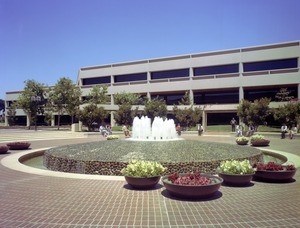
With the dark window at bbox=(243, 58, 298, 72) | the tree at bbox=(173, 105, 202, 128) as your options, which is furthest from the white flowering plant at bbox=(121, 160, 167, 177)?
the dark window at bbox=(243, 58, 298, 72)

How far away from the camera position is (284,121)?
121 ft

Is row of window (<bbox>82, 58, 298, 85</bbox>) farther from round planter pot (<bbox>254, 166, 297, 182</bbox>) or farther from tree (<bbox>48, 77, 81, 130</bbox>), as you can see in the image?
round planter pot (<bbox>254, 166, 297, 182</bbox>)

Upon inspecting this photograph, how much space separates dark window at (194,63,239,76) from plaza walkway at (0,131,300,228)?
4622 centimetres

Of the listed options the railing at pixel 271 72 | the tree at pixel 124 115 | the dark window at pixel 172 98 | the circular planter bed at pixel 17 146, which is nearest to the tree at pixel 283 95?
the railing at pixel 271 72

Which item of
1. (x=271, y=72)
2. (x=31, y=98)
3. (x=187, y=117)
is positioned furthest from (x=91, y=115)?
Result: (x=271, y=72)

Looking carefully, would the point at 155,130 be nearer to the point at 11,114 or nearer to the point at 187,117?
the point at 187,117

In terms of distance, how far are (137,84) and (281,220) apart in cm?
5608

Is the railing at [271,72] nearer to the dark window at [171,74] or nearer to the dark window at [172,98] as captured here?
the dark window at [171,74]

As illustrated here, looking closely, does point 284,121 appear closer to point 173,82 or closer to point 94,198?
point 173,82

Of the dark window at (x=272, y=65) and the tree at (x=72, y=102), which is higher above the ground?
the dark window at (x=272, y=65)

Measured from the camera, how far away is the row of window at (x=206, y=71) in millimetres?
49844

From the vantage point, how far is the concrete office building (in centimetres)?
4878

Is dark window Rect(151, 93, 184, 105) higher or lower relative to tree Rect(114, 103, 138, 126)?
higher

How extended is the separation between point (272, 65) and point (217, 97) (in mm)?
11710
